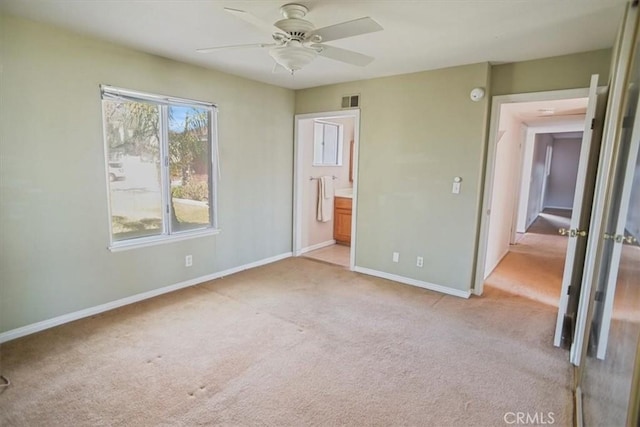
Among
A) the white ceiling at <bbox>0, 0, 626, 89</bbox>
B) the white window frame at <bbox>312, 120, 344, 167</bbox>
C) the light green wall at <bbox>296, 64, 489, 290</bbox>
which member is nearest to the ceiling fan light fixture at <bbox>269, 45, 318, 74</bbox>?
the white ceiling at <bbox>0, 0, 626, 89</bbox>

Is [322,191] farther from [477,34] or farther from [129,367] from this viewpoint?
[129,367]

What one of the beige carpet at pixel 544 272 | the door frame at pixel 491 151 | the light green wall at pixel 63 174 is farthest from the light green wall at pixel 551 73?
the light green wall at pixel 63 174

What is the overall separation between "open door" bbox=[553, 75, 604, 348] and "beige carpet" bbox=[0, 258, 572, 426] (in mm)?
182

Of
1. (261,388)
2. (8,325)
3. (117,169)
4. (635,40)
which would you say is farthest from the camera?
(117,169)

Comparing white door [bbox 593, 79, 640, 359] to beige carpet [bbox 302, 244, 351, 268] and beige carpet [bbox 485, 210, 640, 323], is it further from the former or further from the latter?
beige carpet [bbox 302, 244, 351, 268]

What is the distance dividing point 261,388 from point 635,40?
293 centimetres

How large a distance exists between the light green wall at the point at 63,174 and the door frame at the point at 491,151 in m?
2.99

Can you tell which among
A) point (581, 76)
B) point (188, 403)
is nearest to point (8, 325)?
point (188, 403)

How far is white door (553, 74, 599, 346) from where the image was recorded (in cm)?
246

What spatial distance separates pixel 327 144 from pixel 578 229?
3976 mm

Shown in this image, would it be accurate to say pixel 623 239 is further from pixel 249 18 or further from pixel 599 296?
pixel 249 18

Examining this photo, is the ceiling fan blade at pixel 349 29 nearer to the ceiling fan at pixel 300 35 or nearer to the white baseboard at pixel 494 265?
the ceiling fan at pixel 300 35

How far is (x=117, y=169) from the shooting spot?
124 inches

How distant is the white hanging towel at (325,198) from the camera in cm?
552
